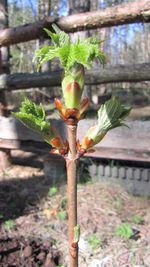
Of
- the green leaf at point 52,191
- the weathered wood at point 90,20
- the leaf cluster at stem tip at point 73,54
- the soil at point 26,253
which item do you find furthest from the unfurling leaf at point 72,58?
the green leaf at point 52,191

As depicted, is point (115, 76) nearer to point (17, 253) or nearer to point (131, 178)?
point (131, 178)

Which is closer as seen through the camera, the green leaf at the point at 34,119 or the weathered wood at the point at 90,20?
the green leaf at the point at 34,119

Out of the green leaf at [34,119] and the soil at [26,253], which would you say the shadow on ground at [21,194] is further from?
the green leaf at [34,119]

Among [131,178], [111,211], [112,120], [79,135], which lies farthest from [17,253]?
[112,120]

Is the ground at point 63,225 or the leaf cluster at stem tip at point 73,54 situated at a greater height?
the leaf cluster at stem tip at point 73,54

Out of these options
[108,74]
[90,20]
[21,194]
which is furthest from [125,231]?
[90,20]

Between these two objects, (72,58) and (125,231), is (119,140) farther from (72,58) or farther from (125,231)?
(72,58)
